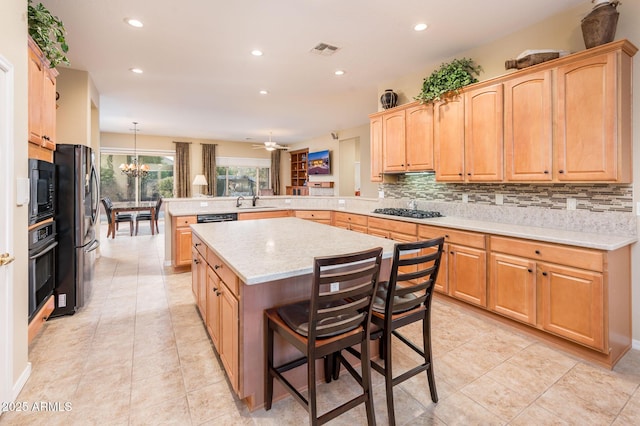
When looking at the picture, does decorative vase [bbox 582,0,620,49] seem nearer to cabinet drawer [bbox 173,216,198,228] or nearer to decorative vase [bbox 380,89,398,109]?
decorative vase [bbox 380,89,398,109]

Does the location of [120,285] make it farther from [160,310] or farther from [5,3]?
[5,3]

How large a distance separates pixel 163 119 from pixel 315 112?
3.50m

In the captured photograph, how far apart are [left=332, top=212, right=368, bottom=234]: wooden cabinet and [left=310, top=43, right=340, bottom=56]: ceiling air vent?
2.20m

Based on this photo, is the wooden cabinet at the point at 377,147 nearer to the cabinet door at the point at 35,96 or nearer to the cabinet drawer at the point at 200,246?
the cabinet drawer at the point at 200,246

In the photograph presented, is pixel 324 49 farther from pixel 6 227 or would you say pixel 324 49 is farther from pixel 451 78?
pixel 6 227

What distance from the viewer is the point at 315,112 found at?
6621mm

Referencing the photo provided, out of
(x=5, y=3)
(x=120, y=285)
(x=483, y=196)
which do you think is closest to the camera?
(x=5, y=3)

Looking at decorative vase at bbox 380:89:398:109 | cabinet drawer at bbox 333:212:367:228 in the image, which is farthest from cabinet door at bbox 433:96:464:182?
cabinet drawer at bbox 333:212:367:228

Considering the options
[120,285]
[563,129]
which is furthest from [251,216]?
[563,129]

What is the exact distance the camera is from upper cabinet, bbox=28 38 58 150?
2.33 metres

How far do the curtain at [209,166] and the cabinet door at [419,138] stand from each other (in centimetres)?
754

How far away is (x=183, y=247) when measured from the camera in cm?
450

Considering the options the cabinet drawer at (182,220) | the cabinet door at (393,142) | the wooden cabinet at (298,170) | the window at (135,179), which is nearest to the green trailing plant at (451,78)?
the cabinet door at (393,142)

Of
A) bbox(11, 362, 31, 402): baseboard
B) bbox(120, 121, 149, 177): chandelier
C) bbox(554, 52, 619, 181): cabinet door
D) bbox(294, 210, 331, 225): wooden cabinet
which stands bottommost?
bbox(11, 362, 31, 402): baseboard
